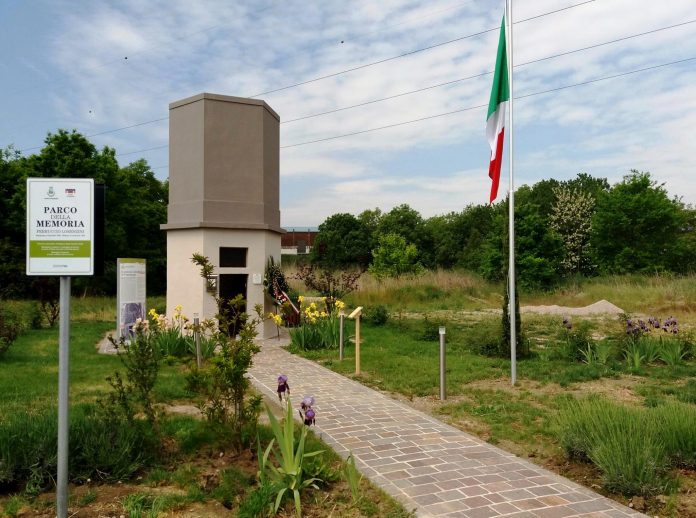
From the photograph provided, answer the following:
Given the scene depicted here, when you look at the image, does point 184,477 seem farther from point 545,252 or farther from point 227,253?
point 545,252

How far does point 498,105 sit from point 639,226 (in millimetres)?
29443

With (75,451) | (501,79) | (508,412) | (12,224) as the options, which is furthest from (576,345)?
(12,224)

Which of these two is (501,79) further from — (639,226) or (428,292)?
(639,226)

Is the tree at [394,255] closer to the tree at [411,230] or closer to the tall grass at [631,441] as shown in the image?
the tree at [411,230]

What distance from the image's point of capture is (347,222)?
62750 mm

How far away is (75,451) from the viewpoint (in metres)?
4.20

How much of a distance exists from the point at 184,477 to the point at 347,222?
58.8 metres

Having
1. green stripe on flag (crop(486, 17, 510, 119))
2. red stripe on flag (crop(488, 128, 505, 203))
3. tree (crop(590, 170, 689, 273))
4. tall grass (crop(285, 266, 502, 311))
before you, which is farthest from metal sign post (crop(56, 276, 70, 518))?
tree (crop(590, 170, 689, 273))

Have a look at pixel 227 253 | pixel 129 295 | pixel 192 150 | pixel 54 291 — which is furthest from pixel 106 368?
pixel 54 291

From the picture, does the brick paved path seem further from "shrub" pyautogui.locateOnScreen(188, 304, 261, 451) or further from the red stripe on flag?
the red stripe on flag

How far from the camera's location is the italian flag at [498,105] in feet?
26.9

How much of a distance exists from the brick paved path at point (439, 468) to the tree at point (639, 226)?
31.0 metres

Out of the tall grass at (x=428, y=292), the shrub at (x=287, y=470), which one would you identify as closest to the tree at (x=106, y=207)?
the tall grass at (x=428, y=292)

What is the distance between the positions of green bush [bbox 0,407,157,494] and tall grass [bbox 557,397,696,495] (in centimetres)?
361
